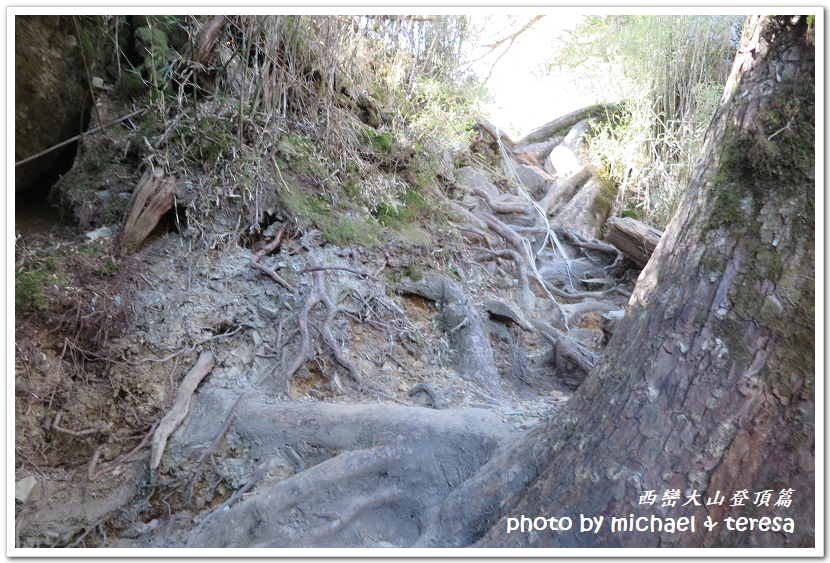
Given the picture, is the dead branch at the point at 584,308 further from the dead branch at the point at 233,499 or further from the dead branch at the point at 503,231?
the dead branch at the point at 233,499

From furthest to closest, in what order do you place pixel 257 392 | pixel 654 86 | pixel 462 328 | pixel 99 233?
pixel 654 86, pixel 462 328, pixel 99 233, pixel 257 392

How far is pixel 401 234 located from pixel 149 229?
180 centimetres

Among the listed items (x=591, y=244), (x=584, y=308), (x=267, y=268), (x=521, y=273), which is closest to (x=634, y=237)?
(x=584, y=308)

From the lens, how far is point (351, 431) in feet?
7.61

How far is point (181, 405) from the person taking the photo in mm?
2516

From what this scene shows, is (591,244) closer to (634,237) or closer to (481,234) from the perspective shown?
(634,237)

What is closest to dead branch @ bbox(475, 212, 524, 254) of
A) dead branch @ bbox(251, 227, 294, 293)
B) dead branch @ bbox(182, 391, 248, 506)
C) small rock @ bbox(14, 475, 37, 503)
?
dead branch @ bbox(251, 227, 294, 293)

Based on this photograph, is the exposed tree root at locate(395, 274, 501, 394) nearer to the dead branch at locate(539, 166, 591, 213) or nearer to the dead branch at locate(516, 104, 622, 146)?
the dead branch at locate(539, 166, 591, 213)

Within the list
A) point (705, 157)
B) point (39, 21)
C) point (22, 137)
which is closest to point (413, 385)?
point (705, 157)

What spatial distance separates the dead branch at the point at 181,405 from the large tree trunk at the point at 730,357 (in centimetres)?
169

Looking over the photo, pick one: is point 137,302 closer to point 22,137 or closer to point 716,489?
point 22,137

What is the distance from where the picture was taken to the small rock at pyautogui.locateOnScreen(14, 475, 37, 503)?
6.99 feet

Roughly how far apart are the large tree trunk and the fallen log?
3.18m

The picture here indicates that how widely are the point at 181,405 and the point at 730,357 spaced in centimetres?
238
